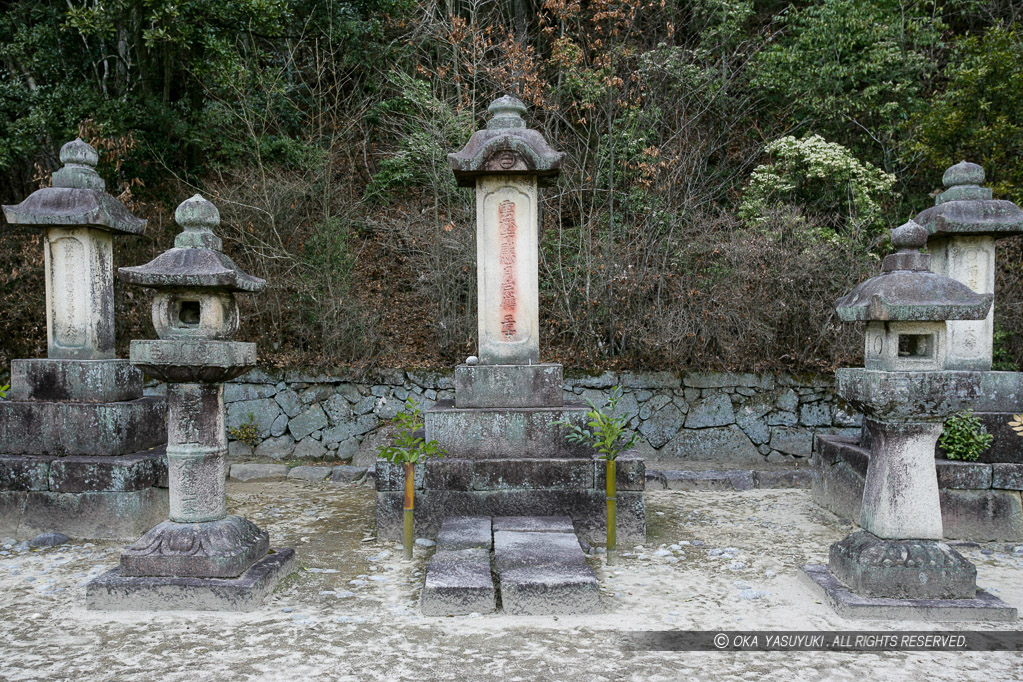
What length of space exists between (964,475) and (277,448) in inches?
304

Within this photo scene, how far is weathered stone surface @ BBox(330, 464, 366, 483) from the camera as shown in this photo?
855cm

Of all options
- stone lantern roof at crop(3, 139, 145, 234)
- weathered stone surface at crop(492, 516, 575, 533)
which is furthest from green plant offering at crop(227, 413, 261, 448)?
weathered stone surface at crop(492, 516, 575, 533)

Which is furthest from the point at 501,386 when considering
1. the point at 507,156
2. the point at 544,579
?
the point at 544,579

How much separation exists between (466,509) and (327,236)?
239 inches

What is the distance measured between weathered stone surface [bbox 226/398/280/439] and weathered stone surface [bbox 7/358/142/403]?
114 inches

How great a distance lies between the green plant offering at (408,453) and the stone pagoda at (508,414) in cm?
24

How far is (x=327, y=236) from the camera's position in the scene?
10.5 meters

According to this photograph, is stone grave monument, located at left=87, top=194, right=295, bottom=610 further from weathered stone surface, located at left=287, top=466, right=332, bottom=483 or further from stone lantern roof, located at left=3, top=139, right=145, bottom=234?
weathered stone surface, located at left=287, top=466, right=332, bottom=483

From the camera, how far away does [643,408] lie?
30.4ft

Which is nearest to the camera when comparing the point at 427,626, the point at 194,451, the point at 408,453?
the point at 427,626

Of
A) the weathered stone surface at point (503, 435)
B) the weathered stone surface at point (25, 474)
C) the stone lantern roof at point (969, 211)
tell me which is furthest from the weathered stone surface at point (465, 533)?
the stone lantern roof at point (969, 211)

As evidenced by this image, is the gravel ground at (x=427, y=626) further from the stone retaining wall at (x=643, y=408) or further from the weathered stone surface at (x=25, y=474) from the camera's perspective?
the stone retaining wall at (x=643, y=408)

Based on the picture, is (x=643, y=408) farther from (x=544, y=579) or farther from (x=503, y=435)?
(x=544, y=579)

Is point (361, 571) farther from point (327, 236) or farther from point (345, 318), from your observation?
point (327, 236)
